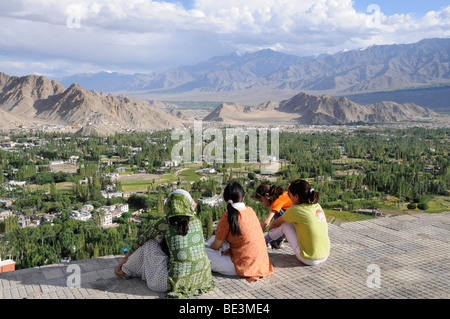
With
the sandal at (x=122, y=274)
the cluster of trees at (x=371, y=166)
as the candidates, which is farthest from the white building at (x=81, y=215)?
the sandal at (x=122, y=274)

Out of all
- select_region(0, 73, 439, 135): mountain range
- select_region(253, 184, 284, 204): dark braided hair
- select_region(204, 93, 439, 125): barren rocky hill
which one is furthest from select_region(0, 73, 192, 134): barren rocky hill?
select_region(253, 184, 284, 204): dark braided hair

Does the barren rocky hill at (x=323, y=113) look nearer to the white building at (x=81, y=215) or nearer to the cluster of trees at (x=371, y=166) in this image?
the cluster of trees at (x=371, y=166)

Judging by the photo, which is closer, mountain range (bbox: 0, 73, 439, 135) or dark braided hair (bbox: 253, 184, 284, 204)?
dark braided hair (bbox: 253, 184, 284, 204)

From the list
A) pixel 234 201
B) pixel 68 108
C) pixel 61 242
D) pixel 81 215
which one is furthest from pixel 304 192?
pixel 68 108

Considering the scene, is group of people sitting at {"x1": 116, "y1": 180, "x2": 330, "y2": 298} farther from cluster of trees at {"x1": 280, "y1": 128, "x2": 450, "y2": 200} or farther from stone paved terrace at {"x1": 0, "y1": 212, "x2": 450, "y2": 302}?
cluster of trees at {"x1": 280, "y1": 128, "x2": 450, "y2": 200}

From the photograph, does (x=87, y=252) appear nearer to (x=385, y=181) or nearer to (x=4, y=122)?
(x=385, y=181)

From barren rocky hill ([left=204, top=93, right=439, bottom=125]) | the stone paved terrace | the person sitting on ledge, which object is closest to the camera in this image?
the stone paved terrace
